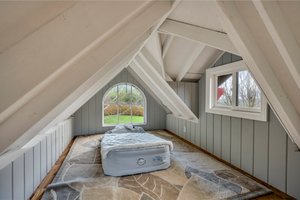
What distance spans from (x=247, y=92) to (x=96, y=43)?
8.00 ft

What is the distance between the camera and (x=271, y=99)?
1.58m

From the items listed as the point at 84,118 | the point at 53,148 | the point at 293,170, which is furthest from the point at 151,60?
the point at 84,118

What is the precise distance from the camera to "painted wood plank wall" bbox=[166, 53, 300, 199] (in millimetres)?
1945

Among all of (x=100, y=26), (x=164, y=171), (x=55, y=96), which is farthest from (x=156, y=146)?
(x=100, y=26)

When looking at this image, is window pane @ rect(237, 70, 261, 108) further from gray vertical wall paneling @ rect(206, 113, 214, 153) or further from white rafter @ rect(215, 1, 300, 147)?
white rafter @ rect(215, 1, 300, 147)

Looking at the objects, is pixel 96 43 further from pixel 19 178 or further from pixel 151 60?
pixel 151 60

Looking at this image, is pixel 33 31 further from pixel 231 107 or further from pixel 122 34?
pixel 231 107

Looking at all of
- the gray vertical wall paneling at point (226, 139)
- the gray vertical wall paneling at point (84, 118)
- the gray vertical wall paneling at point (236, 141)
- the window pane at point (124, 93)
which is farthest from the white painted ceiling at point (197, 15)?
the gray vertical wall paneling at point (84, 118)

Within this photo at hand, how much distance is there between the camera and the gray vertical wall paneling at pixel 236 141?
2635mm

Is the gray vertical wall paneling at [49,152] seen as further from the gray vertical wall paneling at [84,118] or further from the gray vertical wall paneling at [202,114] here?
the gray vertical wall paneling at [202,114]

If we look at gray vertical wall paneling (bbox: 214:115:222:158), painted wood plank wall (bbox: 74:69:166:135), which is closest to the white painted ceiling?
gray vertical wall paneling (bbox: 214:115:222:158)

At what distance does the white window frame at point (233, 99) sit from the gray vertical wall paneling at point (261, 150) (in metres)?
0.13

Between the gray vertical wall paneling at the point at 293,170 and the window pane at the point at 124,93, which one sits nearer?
the gray vertical wall paneling at the point at 293,170

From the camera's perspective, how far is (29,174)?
1870 millimetres
